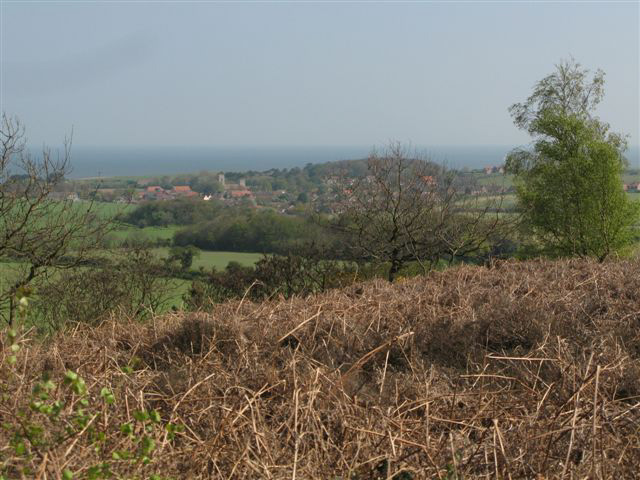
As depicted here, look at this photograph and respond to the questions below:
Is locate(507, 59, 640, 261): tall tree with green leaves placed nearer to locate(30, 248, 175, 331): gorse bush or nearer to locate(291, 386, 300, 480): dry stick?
locate(30, 248, 175, 331): gorse bush

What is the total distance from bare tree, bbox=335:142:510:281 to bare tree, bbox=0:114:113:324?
7.72 meters

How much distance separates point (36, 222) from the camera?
641 inches

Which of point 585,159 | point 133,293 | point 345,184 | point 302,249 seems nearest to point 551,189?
point 585,159

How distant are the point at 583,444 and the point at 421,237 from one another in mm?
18663

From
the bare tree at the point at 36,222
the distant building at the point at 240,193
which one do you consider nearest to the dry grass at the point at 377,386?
the bare tree at the point at 36,222

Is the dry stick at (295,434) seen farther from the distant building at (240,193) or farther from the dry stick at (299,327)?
the distant building at (240,193)

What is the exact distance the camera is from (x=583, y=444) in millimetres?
2820

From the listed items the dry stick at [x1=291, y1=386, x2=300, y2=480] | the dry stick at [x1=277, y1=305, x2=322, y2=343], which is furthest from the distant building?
the dry stick at [x1=291, y1=386, x2=300, y2=480]

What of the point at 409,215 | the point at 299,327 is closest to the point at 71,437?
the point at 299,327

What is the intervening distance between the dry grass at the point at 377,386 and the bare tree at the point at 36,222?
11124mm

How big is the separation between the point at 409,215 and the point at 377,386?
1846cm

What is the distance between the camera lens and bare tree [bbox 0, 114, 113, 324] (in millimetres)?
15328

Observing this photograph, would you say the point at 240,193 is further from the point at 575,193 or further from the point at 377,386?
the point at 377,386

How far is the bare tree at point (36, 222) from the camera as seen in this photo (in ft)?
50.3
